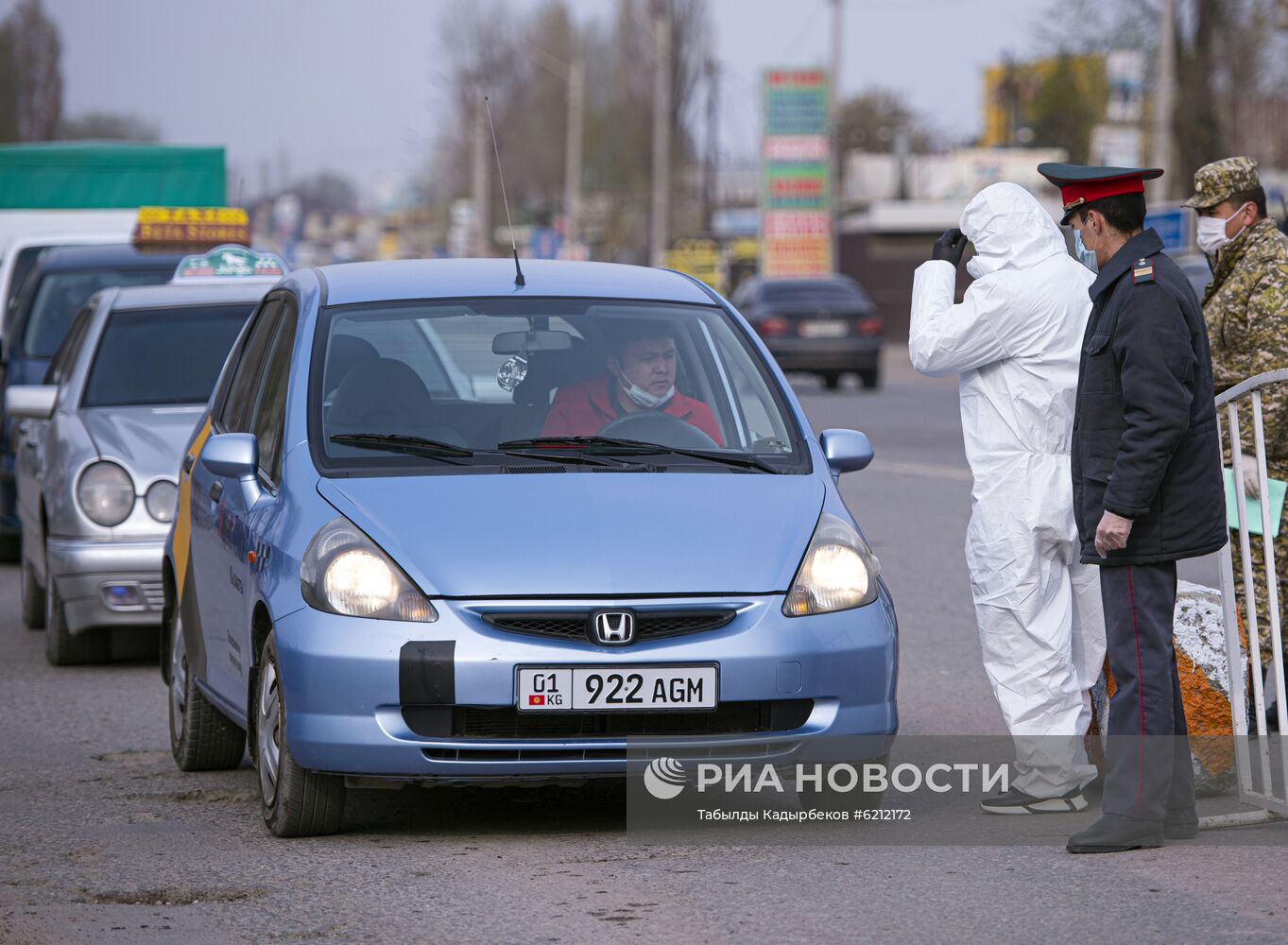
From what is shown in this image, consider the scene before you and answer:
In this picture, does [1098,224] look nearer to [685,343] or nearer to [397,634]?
[685,343]

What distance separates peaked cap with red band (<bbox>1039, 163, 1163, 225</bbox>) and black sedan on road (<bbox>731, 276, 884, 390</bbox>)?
84.0 feet

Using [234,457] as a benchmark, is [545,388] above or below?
above

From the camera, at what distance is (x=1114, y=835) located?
5.59 metres

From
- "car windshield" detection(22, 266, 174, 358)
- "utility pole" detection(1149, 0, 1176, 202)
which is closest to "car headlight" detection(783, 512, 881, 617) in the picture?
"car windshield" detection(22, 266, 174, 358)

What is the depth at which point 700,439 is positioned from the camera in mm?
6469

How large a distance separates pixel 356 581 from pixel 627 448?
1041 mm

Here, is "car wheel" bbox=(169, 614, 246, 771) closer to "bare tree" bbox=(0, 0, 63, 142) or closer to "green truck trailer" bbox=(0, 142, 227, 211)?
"green truck trailer" bbox=(0, 142, 227, 211)

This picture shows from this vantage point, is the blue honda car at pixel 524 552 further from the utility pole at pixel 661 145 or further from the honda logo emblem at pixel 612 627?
the utility pole at pixel 661 145

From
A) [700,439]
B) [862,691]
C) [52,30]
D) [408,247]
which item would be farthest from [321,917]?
[408,247]

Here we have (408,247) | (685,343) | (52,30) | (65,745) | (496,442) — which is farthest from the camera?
(408,247)

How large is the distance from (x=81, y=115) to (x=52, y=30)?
21.4 m

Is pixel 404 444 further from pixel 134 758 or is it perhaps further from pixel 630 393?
pixel 134 758

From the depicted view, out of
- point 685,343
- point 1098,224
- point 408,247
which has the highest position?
point 1098,224

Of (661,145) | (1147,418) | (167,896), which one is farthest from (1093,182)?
(661,145)
